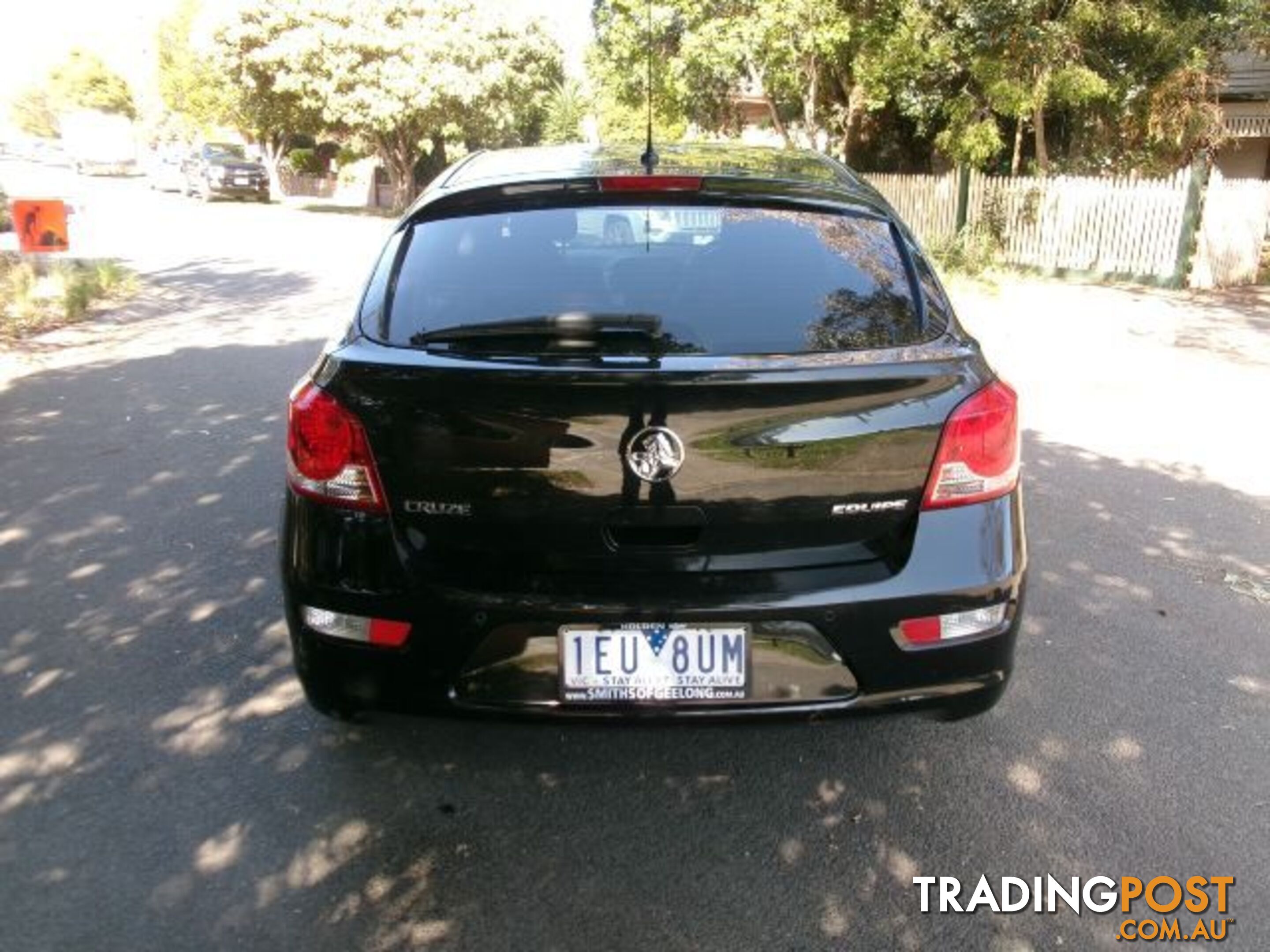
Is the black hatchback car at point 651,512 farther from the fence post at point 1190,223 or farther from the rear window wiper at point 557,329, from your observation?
the fence post at point 1190,223

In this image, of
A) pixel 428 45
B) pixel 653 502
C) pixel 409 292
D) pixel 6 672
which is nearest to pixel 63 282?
pixel 6 672

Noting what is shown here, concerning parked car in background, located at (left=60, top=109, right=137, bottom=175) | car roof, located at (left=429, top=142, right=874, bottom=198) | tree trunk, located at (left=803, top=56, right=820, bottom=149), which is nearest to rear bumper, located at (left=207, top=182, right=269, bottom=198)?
tree trunk, located at (left=803, top=56, right=820, bottom=149)

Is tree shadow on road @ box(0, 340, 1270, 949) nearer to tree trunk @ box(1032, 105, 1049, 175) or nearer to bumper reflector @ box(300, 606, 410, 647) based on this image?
bumper reflector @ box(300, 606, 410, 647)

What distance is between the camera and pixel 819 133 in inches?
842

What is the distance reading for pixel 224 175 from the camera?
116 ft

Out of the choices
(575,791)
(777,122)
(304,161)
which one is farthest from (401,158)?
(575,791)

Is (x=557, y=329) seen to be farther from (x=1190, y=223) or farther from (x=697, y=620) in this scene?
(x=1190, y=223)

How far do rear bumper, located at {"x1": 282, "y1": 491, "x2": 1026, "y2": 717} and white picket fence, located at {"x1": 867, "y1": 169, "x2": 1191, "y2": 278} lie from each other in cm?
1352

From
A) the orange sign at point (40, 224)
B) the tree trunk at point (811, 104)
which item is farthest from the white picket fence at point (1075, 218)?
the orange sign at point (40, 224)

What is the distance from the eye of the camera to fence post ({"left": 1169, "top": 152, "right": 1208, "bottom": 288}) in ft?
45.6

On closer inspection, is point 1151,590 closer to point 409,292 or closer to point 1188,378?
point 409,292

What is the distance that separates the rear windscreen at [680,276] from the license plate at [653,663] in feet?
2.26

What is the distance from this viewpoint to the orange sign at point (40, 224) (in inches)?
442

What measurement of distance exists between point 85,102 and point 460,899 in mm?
92387
